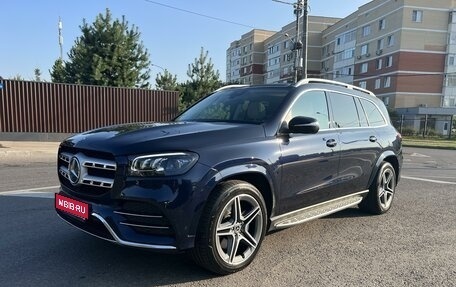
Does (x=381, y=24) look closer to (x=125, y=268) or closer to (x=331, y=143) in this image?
(x=331, y=143)

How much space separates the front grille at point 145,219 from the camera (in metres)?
3.35

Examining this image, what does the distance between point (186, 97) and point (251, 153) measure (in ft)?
78.1

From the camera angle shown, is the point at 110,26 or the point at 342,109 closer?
the point at 342,109

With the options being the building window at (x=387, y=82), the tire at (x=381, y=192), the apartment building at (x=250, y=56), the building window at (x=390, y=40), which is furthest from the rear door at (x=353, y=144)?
the apartment building at (x=250, y=56)

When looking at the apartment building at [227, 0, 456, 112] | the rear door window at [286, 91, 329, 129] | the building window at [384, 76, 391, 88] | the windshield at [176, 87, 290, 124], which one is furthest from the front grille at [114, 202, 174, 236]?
the building window at [384, 76, 391, 88]

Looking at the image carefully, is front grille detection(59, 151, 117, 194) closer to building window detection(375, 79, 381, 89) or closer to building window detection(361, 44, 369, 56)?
building window detection(375, 79, 381, 89)

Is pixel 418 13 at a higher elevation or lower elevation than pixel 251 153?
higher

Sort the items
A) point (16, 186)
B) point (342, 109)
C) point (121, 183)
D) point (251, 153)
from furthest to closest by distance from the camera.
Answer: point (16, 186) → point (342, 109) → point (251, 153) → point (121, 183)

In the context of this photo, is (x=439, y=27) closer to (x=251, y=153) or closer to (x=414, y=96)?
(x=414, y=96)

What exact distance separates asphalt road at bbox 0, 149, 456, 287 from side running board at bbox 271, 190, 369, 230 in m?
0.33

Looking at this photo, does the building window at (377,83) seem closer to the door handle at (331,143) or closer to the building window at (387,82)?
the building window at (387,82)


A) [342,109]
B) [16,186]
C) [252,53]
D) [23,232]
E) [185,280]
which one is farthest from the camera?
[252,53]

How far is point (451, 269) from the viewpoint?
13.3 feet

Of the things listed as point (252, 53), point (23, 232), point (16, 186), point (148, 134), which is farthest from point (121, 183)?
point (252, 53)
